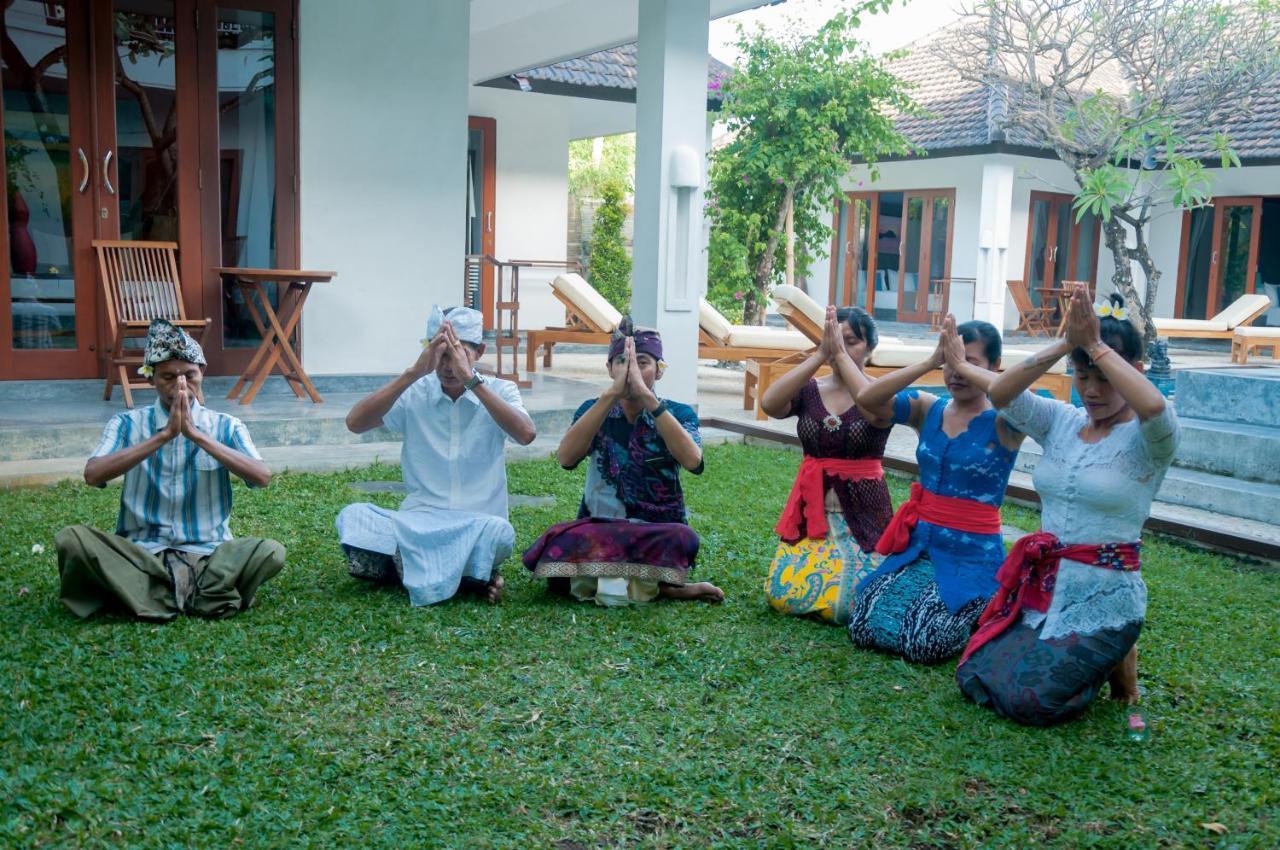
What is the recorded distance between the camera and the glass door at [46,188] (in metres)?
7.77

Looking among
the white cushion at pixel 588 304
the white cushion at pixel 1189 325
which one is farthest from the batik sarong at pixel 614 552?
the white cushion at pixel 1189 325

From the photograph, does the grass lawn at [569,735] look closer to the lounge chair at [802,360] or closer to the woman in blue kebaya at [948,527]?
the woman in blue kebaya at [948,527]

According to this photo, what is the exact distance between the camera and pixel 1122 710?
3.68 metres

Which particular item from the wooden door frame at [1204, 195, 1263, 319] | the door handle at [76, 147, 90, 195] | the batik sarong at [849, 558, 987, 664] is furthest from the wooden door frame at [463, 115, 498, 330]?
the wooden door frame at [1204, 195, 1263, 319]

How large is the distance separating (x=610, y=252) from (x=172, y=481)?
15103mm

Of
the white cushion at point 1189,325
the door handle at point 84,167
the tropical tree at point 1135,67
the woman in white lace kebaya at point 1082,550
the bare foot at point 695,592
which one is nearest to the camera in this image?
the woman in white lace kebaya at point 1082,550

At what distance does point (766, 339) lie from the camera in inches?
436

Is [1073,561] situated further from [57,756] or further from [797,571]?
[57,756]

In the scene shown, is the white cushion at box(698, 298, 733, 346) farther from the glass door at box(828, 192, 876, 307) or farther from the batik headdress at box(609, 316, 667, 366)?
the glass door at box(828, 192, 876, 307)

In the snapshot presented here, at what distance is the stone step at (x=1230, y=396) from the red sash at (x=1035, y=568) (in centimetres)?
440

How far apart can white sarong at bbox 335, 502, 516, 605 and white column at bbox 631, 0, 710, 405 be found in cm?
418

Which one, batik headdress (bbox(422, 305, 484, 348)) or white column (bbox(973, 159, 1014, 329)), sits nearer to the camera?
batik headdress (bbox(422, 305, 484, 348))

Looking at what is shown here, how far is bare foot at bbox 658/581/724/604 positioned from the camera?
4.73 m

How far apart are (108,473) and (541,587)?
1.75 metres
